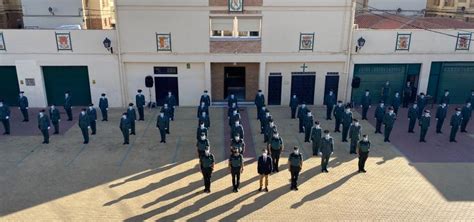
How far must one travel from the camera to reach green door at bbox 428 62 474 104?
19672 millimetres

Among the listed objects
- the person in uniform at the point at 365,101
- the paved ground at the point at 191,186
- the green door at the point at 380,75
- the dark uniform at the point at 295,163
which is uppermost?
the green door at the point at 380,75

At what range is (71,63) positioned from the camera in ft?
60.2

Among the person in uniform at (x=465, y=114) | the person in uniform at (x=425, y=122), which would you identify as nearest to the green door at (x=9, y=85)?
the person in uniform at (x=425, y=122)

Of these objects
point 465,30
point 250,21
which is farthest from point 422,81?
point 250,21

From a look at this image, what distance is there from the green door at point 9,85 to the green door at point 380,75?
1781 cm

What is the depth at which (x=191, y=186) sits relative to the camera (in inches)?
425

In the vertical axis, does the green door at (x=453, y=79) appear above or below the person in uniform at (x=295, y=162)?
above

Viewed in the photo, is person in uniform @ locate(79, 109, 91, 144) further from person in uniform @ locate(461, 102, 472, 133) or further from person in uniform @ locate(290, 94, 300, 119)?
person in uniform @ locate(461, 102, 472, 133)

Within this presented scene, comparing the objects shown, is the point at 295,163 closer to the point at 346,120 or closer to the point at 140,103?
the point at 346,120

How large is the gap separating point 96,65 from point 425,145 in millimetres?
15487

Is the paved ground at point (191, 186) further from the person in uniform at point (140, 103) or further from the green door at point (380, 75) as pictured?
the green door at point (380, 75)

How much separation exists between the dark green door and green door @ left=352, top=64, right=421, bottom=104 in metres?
14.2

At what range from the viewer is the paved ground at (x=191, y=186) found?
9.45 m

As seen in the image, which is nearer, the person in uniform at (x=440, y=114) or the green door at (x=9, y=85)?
the person in uniform at (x=440, y=114)
